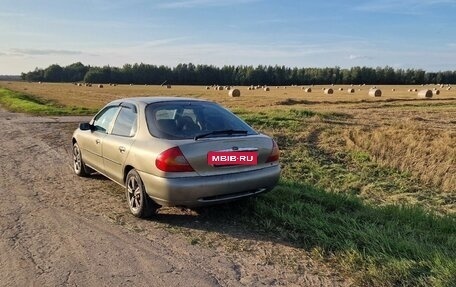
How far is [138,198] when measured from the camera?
5379 millimetres

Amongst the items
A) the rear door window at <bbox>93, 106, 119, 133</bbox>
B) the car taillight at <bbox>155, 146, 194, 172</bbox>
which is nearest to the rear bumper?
the car taillight at <bbox>155, 146, 194, 172</bbox>

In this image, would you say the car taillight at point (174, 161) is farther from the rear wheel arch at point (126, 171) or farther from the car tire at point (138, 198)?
the rear wheel arch at point (126, 171)

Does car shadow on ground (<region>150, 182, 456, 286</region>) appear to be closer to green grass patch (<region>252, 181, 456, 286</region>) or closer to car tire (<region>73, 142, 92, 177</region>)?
green grass patch (<region>252, 181, 456, 286</region>)

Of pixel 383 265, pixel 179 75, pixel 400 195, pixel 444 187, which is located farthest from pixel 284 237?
pixel 179 75

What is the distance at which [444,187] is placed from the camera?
909 centimetres

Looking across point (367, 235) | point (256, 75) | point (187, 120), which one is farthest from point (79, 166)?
point (256, 75)

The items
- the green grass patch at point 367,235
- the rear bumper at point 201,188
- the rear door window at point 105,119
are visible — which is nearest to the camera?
the green grass patch at point 367,235

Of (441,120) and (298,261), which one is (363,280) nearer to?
(298,261)

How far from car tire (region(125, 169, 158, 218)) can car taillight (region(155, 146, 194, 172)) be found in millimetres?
581

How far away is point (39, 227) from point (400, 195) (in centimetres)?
645

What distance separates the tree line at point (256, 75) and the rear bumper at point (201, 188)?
10365cm

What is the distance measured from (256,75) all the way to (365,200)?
106m

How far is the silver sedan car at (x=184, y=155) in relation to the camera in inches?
190

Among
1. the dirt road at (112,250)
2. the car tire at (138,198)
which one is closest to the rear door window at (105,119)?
the dirt road at (112,250)
